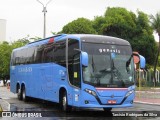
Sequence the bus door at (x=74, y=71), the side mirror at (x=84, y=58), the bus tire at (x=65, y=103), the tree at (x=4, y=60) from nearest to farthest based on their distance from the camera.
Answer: the side mirror at (x=84, y=58) → the bus door at (x=74, y=71) → the bus tire at (x=65, y=103) → the tree at (x=4, y=60)

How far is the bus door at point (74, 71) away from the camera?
16.4 meters

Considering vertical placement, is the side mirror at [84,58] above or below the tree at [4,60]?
below

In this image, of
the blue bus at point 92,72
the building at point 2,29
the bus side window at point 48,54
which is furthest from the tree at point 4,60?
the blue bus at point 92,72

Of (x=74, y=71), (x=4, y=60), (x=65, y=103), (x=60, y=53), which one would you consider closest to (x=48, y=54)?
(x=60, y=53)

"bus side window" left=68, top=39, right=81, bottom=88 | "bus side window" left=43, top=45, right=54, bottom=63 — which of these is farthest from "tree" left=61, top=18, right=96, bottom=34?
"bus side window" left=68, top=39, right=81, bottom=88

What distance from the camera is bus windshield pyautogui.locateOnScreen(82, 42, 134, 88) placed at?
16.1 metres

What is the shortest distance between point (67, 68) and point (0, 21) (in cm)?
12976

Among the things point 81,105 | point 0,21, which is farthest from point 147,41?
point 0,21

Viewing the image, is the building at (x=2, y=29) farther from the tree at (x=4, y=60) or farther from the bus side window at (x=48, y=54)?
the bus side window at (x=48, y=54)

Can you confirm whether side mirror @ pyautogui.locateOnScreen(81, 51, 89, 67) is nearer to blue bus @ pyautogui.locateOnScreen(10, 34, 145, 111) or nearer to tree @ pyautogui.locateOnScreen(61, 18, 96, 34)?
→ blue bus @ pyautogui.locateOnScreen(10, 34, 145, 111)

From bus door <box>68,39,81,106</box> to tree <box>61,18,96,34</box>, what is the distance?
151 feet

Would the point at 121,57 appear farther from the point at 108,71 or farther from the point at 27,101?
the point at 27,101

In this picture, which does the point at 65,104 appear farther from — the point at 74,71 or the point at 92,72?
the point at 92,72

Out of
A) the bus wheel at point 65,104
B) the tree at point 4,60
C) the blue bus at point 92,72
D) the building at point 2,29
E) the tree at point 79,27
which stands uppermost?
the building at point 2,29
